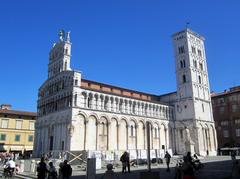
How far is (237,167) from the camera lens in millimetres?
13406

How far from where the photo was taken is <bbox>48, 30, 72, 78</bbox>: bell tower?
44.8m

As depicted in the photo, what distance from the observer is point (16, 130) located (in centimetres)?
5353

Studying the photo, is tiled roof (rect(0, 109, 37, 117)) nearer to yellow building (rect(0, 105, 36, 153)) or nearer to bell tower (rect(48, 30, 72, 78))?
yellow building (rect(0, 105, 36, 153))

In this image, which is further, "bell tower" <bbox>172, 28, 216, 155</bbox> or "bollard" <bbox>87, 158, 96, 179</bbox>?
"bell tower" <bbox>172, 28, 216, 155</bbox>

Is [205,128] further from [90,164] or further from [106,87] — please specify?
[90,164]

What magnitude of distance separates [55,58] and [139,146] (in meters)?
22.8

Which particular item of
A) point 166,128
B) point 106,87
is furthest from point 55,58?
point 166,128

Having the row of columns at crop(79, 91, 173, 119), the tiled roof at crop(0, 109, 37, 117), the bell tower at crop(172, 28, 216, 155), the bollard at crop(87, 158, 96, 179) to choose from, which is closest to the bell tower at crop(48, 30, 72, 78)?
the row of columns at crop(79, 91, 173, 119)

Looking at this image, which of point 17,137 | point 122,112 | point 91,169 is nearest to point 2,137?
point 17,137

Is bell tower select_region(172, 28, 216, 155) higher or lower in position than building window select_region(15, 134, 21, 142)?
higher

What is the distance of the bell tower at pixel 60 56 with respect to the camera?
147 feet

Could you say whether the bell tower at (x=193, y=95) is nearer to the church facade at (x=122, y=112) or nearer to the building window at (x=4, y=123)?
the church facade at (x=122, y=112)

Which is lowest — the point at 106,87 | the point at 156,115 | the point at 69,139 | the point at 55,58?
the point at 69,139

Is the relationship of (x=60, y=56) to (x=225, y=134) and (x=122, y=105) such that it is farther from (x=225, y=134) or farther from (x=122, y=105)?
(x=225, y=134)
